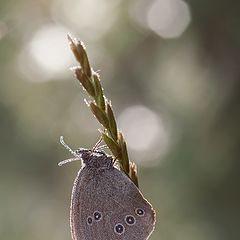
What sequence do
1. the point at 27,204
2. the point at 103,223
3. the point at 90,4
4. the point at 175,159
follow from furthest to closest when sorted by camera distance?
the point at 27,204 → the point at 175,159 → the point at 90,4 → the point at 103,223

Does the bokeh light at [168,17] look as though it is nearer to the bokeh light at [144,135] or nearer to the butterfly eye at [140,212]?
the bokeh light at [144,135]

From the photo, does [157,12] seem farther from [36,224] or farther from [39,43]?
[36,224]

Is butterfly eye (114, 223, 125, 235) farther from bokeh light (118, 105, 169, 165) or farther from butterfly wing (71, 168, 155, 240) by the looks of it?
bokeh light (118, 105, 169, 165)

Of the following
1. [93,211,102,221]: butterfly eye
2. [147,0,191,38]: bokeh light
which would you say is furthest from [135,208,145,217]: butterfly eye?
[147,0,191,38]: bokeh light

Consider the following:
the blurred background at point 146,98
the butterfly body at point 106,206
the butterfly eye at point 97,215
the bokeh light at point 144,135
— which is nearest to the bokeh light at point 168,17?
the blurred background at point 146,98

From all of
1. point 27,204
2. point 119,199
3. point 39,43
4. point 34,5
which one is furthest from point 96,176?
point 27,204

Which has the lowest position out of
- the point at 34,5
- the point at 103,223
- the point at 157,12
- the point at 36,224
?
the point at 36,224
